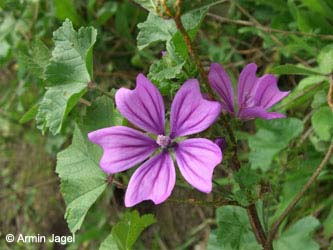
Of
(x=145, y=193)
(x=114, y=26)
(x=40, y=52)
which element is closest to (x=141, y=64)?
(x=114, y=26)

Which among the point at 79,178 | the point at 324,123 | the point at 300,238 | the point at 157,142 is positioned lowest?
the point at 300,238

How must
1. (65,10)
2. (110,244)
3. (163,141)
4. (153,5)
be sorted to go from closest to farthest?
(153,5), (163,141), (110,244), (65,10)

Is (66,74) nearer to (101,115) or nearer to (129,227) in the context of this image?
(101,115)

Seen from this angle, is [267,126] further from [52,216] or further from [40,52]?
[52,216]

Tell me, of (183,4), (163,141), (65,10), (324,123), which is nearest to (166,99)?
(324,123)

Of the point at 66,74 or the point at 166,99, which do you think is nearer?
the point at 66,74

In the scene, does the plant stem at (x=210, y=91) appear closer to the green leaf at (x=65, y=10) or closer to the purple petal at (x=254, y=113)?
the purple petal at (x=254, y=113)
